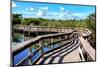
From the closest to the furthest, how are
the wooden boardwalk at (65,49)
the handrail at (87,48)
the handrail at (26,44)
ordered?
1. the handrail at (26,44)
2. the wooden boardwalk at (65,49)
3. the handrail at (87,48)

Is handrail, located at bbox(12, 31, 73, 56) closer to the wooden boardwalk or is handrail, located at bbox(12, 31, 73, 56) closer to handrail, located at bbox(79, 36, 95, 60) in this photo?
the wooden boardwalk

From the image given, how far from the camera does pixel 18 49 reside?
238 centimetres

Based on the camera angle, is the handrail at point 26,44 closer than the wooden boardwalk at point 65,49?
Yes

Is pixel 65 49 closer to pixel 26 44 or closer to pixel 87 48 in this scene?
pixel 87 48

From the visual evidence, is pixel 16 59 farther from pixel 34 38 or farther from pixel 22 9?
pixel 22 9

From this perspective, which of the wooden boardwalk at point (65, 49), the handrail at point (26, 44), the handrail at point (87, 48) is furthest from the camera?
the handrail at point (87, 48)

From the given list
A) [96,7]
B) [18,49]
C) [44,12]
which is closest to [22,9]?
[44,12]

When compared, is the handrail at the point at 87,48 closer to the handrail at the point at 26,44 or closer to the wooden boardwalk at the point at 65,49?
the wooden boardwalk at the point at 65,49

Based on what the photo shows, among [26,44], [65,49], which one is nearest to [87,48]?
[65,49]

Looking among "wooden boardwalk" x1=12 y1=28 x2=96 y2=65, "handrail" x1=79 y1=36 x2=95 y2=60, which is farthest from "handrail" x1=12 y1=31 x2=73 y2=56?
"handrail" x1=79 y1=36 x2=95 y2=60

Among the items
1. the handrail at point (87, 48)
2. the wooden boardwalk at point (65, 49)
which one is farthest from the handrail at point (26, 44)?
the handrail at point (87, 48)

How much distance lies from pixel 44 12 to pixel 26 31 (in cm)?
34

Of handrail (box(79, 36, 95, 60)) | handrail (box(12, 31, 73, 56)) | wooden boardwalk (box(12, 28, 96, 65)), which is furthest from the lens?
handrail (box(79, 36, 95, 60))

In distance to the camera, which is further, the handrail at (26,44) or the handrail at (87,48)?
the handrail at (87,48)
